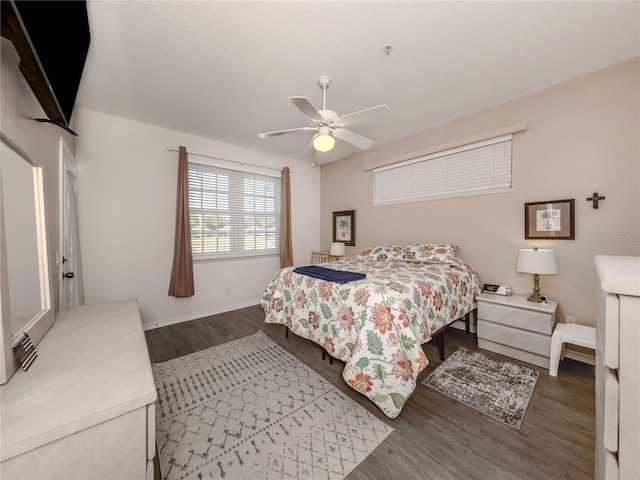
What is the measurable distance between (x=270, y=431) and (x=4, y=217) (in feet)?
5.52

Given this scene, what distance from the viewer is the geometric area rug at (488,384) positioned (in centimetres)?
172

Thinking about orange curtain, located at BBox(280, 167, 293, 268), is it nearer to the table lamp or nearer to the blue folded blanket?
the blue folded blanket

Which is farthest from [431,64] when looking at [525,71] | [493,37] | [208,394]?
[208,394]

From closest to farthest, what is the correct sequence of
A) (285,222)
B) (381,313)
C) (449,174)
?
(381,313) < (449,174) < (285,222)

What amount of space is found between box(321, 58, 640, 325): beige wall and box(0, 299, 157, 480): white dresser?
133 inches

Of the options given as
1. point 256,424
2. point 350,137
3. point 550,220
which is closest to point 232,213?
point 350,137

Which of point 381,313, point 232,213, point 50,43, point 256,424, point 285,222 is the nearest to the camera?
point 50,43

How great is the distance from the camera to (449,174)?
3.31 metres

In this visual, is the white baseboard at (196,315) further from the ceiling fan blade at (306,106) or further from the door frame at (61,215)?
the ceiling fan blade at (306,106)

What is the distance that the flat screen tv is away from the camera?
938 mm

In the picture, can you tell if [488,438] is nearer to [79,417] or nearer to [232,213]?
[79,417]

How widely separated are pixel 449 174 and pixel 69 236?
4260 mm

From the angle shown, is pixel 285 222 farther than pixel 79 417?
Yes

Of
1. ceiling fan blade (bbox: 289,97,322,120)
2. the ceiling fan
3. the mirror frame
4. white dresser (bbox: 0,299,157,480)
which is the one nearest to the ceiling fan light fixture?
the ceiling fan
